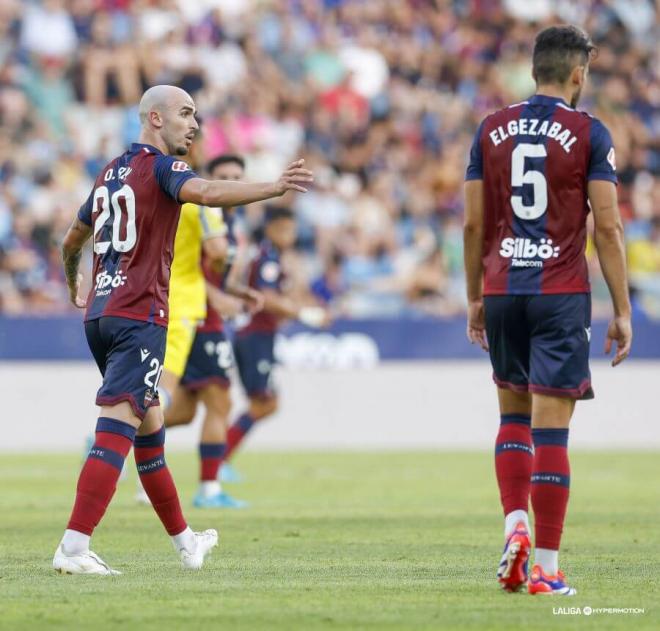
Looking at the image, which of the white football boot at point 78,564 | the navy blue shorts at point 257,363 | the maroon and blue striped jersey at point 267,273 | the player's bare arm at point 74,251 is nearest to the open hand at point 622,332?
the white football boot at point 78,564

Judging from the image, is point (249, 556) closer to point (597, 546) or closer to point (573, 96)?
point (597, 546)

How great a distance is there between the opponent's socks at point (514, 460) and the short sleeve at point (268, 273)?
25.5ft

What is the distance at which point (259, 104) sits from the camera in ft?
76.0

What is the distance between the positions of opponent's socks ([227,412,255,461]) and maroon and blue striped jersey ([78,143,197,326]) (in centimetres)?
682

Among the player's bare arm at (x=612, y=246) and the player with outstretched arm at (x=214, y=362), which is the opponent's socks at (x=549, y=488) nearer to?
the player's bare arm at (x=612, y=246)

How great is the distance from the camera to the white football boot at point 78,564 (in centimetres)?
702

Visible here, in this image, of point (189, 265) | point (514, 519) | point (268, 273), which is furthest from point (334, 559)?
point (268, 273)

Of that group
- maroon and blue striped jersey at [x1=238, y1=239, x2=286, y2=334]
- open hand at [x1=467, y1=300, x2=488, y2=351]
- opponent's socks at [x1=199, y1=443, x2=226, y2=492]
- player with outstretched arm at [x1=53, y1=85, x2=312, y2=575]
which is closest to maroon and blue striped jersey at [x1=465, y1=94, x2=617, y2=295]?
open hand at [x1=467, y1=300, x2=488, y2=351]

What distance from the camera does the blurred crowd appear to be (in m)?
20.5

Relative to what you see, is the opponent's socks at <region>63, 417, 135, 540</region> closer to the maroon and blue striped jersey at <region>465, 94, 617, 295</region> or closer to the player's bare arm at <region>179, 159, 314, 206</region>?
the player's bare arm at <region>179, 159, 314, 206</region>

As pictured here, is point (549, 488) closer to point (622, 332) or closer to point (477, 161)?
point (622, 332)

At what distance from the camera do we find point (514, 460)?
269 inches

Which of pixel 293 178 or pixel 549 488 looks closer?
pixel 549 488

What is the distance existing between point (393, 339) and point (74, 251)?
11741mm
